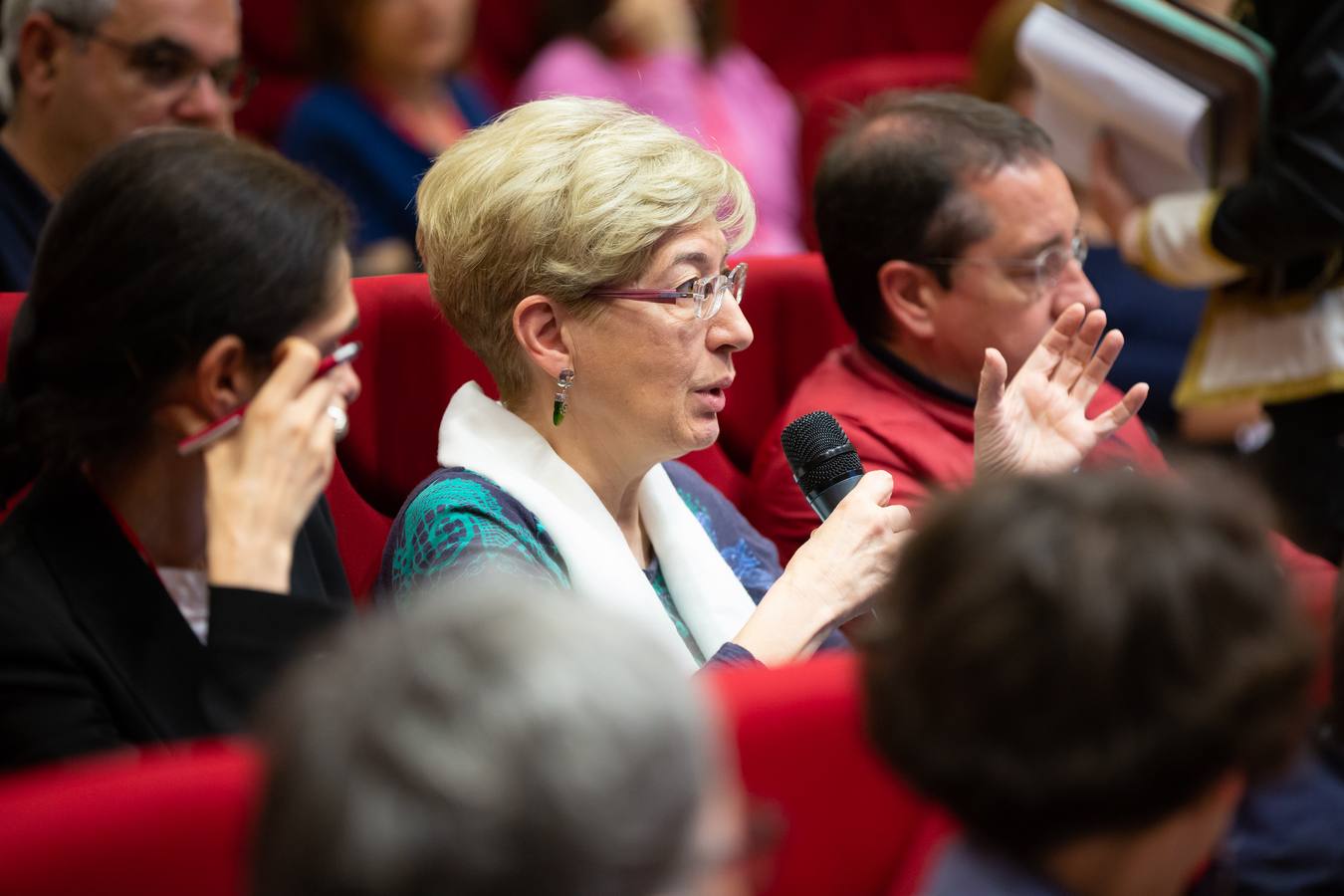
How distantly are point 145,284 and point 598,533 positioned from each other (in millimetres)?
→ 551

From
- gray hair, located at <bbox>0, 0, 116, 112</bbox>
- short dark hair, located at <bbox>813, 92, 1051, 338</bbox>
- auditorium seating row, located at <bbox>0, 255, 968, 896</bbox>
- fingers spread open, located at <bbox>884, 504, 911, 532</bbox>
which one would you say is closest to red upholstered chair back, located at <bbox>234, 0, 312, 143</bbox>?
gray hair, located at <bbox>0, 0, 116, 112</bbox>

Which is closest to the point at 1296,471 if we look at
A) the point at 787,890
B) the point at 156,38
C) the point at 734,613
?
the point at 734,613

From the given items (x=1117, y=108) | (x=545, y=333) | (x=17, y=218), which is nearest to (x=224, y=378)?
(x=545, y=333)

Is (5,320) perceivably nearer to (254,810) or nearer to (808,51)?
(254,810)

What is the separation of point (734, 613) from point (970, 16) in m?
3.49

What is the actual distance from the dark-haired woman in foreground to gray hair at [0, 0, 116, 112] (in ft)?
3.34

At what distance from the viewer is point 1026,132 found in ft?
6.75

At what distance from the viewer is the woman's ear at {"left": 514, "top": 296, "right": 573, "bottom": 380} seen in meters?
1.63

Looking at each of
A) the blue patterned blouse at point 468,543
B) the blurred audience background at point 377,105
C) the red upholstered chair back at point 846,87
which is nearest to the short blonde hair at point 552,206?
the blue patterned blouse at point 468,543

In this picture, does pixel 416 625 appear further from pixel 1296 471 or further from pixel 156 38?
pixel 1296 471

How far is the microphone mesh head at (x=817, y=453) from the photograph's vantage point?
161 centimetres

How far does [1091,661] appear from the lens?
79 cm

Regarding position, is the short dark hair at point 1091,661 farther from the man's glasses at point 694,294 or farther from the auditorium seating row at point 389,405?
the auditorium seating row at point 389,405

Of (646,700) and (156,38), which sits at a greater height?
(646,700)
